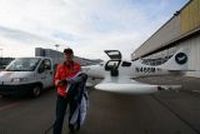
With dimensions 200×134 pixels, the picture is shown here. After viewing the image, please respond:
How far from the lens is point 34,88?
10812 mm

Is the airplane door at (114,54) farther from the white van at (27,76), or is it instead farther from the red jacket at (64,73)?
the red jacket at (64,73)

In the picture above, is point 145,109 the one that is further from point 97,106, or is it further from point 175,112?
point 97,106

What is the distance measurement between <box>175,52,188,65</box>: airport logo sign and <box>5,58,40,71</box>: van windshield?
28.8 feet

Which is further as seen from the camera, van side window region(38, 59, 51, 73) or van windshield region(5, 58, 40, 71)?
van side window region(38, 59, 51, 73)

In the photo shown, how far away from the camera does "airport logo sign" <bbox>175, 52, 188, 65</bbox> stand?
15477 millimetres

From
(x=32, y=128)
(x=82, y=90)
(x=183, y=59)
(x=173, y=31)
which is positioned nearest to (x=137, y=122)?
(x=82, y=90)

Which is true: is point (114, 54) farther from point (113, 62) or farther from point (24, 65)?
point (24, 65)

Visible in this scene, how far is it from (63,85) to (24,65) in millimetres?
7084

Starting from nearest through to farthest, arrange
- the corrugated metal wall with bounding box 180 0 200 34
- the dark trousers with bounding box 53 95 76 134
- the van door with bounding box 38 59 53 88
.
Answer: the dark trousers with bounding box 53 95 76 134
the van door with bounding box 38 59 53 88
the corrugated metal wall with bounding box 180 0 200 34

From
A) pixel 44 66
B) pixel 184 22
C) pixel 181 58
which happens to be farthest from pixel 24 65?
pixel 184 22

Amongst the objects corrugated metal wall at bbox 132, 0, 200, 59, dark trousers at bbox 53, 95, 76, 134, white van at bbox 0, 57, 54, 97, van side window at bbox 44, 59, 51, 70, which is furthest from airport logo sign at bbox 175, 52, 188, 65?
dark trousers at bbox 53, 95, 76, 134

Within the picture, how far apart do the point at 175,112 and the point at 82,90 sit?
391 centimetres

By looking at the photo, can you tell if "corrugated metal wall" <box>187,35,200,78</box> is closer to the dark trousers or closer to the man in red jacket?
the man in red jacket

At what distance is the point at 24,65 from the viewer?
11.3 m
